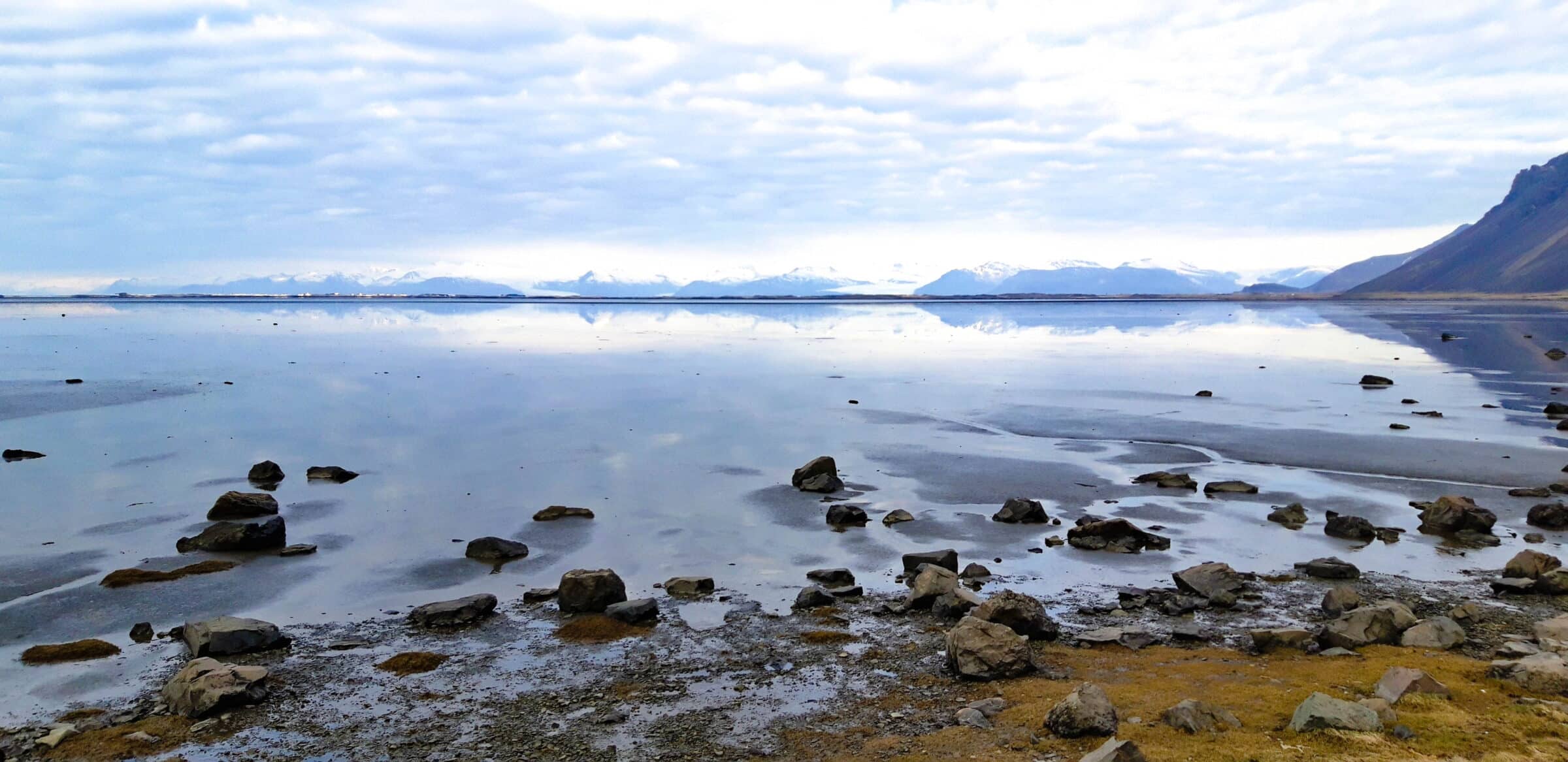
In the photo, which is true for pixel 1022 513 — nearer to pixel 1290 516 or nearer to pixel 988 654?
pixel 1290 516

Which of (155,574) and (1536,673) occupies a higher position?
(1536,673)

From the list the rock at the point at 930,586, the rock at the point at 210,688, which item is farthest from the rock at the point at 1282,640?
the rock at the point at 210,688

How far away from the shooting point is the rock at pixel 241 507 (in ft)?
63.3

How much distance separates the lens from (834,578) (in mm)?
14984

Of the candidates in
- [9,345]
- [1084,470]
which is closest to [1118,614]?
[1084,470]

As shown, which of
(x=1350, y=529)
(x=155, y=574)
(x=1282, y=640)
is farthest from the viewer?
(x=1350, y=529)

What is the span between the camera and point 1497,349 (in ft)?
208

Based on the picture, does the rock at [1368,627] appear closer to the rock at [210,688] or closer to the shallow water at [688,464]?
the shallow water at [688,464]

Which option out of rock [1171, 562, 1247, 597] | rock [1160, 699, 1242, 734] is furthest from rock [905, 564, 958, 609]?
rock [1160, 699, 1242, 734]

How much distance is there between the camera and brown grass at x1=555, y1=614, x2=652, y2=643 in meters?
12.9

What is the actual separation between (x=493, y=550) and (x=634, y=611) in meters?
4.28

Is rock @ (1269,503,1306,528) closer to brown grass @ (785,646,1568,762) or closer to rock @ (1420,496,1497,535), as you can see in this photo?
rock @ (1420,496,1497,535)

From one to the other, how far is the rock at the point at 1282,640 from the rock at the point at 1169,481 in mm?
9820

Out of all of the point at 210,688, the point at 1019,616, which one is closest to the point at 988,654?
the point at 1019,616
